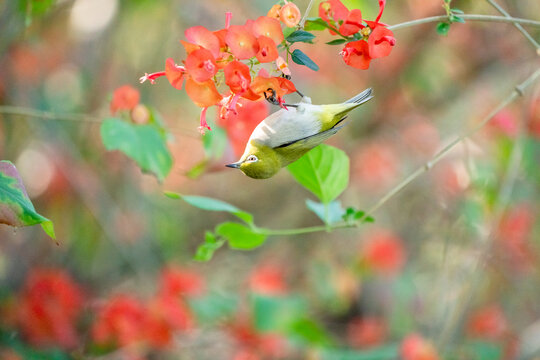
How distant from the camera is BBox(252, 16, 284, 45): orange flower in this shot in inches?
28.7

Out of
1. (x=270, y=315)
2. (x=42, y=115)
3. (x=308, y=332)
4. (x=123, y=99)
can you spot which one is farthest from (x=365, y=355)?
(x=42, y=115)

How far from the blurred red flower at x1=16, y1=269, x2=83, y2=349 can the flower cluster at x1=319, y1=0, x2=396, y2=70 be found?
141 cm

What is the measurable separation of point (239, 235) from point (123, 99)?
43 centimetres

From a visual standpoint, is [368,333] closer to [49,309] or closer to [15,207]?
[49,309]

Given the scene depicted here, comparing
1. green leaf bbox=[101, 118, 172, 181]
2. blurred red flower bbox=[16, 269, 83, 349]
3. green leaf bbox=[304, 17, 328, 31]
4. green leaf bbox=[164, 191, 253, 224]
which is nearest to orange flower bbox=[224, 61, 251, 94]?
green leaf bbox=[304, 17, 328, 31]

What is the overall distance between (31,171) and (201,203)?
1554 millimetres

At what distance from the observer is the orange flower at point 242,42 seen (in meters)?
0.73

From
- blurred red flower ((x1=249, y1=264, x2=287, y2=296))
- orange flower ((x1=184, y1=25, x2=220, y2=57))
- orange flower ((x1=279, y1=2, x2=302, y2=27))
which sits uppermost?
orange flower ((x1=279, y1=2, x2=302, y2=27))

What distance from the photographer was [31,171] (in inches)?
90.8

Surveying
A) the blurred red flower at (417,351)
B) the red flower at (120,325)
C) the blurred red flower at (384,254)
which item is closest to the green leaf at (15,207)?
the red flower at (120,325)

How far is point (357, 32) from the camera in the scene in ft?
2.58

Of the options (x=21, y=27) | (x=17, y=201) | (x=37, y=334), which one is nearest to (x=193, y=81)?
(x=17, y=201)

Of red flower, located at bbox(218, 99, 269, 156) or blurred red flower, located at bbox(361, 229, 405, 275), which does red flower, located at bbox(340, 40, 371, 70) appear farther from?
blurred red flower, located at bbox(361, 229, 405, 275)

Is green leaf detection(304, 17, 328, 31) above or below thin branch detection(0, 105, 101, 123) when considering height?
above
